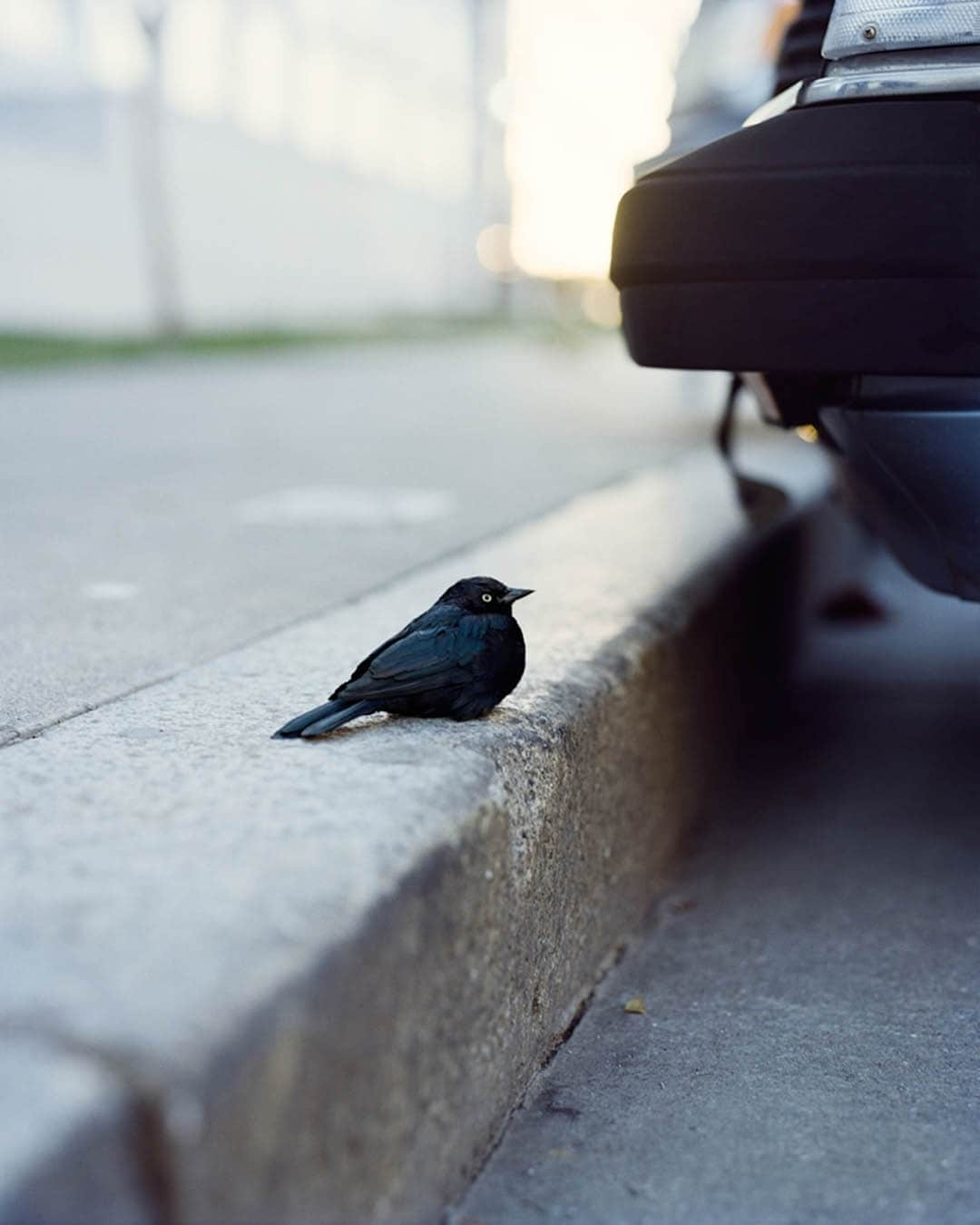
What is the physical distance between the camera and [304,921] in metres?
1.36

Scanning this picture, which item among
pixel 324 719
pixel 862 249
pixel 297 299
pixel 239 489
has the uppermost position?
pixel 862 249

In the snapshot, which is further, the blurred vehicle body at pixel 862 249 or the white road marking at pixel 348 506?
the white road marking at pixel 348 506

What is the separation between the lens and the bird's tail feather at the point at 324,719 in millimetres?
1904

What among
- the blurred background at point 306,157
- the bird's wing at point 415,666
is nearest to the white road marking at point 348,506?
the bird's wing at point 415,666

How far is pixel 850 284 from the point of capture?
2.24 metres

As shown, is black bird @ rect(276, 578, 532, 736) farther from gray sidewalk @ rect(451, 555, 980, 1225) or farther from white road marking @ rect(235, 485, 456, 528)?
white road marking @ rect(235, 485, 456, 528)

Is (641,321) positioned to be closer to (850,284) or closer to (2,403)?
(850,284)

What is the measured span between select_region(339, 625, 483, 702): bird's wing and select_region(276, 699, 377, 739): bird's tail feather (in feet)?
0.05

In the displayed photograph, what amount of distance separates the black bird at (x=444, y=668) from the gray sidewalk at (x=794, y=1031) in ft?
1.65

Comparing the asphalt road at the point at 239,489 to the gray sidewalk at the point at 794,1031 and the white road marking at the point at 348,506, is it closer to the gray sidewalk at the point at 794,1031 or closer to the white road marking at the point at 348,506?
the white road marking at the point at 348,506

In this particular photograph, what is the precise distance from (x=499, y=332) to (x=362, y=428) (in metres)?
14.8

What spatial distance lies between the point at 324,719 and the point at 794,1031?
0.80 meters

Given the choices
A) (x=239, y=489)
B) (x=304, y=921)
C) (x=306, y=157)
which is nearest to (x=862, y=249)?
(x=304, y=921)

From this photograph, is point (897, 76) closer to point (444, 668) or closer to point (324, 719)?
point (444, 668)
